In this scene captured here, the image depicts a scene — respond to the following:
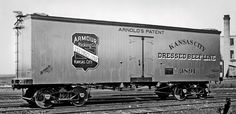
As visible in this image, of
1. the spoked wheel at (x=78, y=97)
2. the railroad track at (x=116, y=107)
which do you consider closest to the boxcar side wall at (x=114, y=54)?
the spoked wheel at (x=78, y=97)

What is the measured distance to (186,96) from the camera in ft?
59.3

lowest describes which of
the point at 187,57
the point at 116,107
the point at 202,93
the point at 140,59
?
the point at 116,107

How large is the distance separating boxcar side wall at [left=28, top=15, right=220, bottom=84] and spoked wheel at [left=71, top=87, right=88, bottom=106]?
1.44 feet

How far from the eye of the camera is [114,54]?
52.1 feet

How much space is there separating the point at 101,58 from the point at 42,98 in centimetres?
320

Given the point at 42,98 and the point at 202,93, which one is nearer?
the point at 42,98

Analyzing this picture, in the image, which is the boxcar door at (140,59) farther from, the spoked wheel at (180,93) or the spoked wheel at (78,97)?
the spoked wheel at (78,97)

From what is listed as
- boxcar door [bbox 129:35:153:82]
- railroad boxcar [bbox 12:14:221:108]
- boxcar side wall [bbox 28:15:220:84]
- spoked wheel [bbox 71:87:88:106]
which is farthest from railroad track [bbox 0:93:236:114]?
boxcar door [bbox 129:35:153:82]

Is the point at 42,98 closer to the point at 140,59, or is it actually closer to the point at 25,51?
the point at 25,51

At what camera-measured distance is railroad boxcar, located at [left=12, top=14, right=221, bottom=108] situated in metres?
14.3

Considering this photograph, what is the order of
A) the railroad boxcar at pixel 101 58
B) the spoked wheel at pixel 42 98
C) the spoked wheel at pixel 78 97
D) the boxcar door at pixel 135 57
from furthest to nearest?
the boxcar door at pixel 135 57 < the spoked wheel at pixel 78 97 < the railroad boxcar at pixel 101 58 < the spoked wheel at pixel 42 98

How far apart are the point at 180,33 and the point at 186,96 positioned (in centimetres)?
335

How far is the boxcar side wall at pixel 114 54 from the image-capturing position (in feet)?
47.4

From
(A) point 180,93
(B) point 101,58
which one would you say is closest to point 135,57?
(B) point 101,58
